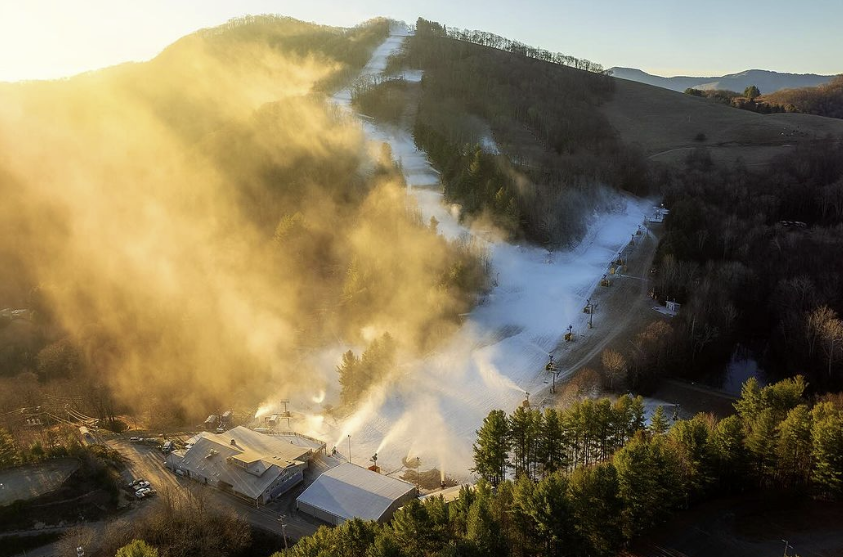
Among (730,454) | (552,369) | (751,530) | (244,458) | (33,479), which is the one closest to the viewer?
(751,530)

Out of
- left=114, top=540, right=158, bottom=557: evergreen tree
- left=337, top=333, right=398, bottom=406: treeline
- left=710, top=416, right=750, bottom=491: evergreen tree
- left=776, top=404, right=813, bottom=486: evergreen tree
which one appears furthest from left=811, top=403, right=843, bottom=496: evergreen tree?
left=114, top=540, right=158, bottom=557: evergreen tree

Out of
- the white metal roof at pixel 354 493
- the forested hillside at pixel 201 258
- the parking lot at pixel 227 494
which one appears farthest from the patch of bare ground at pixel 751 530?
the forested hillside at pixel 201 258

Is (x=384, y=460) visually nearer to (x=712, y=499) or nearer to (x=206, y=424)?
(x=206, y=424)

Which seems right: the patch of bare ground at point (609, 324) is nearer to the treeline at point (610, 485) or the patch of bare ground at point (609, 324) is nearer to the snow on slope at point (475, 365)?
the snow on slope at point (475, 365)

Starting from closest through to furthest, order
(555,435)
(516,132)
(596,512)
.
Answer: (596,512)
(555,435)
(516,132)

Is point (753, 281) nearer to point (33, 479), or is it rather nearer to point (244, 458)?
point (244, 458)

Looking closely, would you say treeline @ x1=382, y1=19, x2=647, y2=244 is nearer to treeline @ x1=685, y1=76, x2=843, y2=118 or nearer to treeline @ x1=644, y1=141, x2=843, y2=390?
treeline @ x1=644, y1=141, x2=843, y2=390

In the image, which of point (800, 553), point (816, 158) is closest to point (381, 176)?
point (800, 553)

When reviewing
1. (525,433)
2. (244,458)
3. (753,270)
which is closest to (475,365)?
(525,433)
